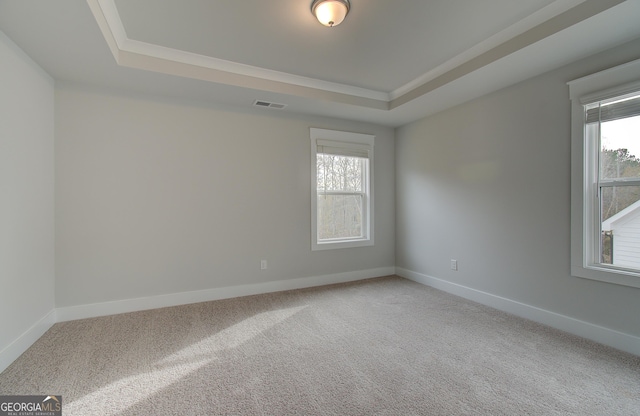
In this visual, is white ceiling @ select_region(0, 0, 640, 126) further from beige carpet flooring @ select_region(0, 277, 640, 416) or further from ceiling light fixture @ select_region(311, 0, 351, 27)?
beige carpet flooring @ select_region(0, 277, 640, 416)

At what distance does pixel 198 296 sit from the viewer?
3.39 meters

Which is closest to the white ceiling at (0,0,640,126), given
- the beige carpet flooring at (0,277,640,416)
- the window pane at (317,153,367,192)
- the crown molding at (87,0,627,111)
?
the crown molding at (87,0,627,111)

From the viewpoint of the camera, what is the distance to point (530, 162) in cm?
288

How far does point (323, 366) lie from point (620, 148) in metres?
2.98

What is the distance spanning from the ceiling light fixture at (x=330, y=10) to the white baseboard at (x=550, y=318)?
3216 millimetres

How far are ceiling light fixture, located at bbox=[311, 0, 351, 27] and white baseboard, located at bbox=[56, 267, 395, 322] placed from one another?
9.85 ft

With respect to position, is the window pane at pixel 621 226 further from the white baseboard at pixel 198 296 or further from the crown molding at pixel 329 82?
the white baseboard at pixel 198 296

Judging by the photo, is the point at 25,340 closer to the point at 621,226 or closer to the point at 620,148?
the point at 621,226

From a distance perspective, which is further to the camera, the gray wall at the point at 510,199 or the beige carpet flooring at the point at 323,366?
the gray wall at the point at 510,199

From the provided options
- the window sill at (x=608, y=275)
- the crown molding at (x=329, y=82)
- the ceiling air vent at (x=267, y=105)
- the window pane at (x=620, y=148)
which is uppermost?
the crown molding at (x=329, y=82)

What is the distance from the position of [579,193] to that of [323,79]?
2.76 metres

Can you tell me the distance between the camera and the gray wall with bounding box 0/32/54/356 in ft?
6.81

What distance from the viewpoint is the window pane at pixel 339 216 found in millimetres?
4184

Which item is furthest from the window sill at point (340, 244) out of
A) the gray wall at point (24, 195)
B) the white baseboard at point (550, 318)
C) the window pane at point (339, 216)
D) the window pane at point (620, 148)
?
the gray wall at point (24, 195)
